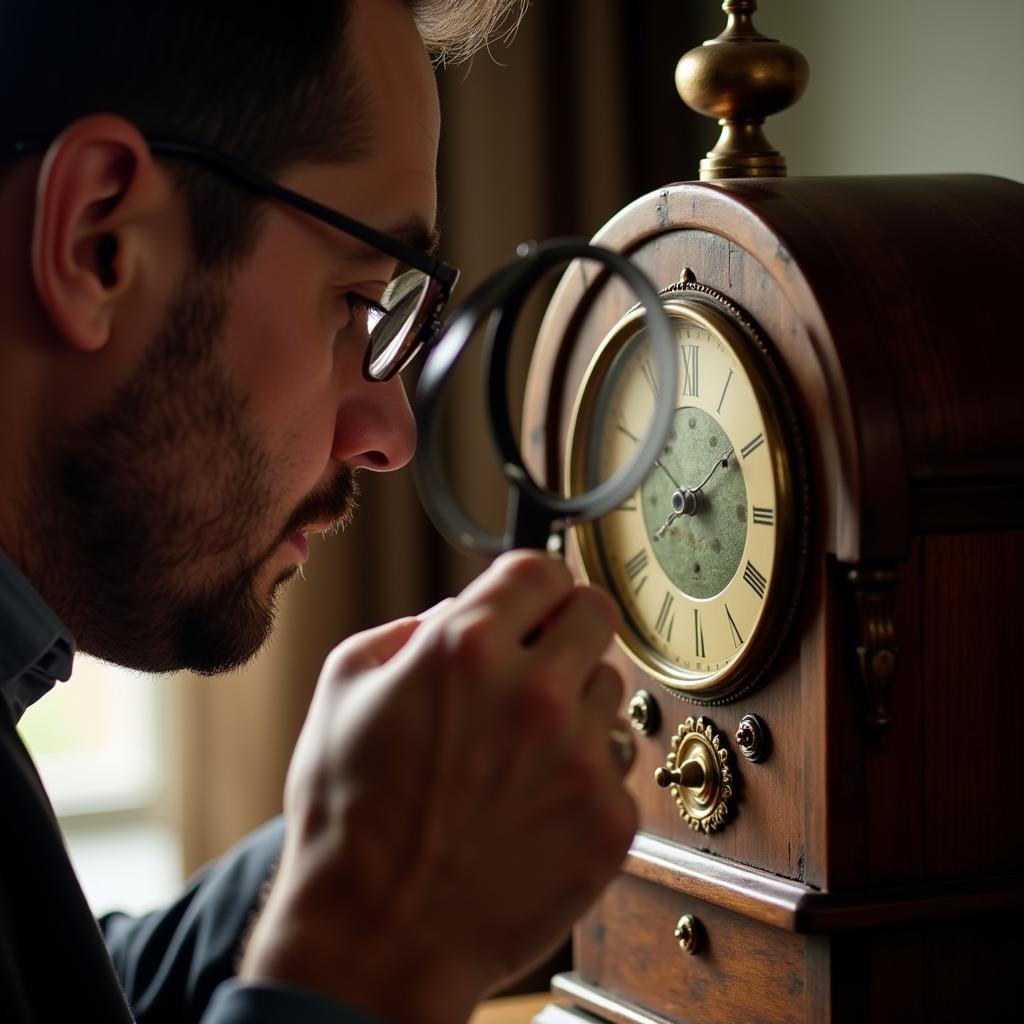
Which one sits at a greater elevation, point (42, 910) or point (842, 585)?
point (842, 585)

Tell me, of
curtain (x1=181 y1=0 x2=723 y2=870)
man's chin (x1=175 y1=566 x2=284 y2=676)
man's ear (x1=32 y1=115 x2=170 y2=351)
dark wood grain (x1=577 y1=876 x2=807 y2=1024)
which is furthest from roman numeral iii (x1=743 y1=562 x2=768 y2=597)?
curtain (x1=181 y1=0 x2=723 y2=870)

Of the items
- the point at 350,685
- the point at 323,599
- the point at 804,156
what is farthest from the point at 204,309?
the point at 323,599

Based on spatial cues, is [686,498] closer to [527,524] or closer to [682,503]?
[682,503]

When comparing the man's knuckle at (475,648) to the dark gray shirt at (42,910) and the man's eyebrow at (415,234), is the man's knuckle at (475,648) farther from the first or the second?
the man's eyebrow at (415,234)

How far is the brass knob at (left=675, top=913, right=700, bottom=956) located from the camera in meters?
1.15

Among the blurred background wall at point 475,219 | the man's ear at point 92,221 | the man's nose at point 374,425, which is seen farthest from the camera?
the blurred background wall at point 475,219

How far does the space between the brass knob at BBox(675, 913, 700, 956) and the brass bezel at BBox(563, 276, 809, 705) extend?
0.18 metres

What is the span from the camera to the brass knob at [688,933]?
115 centimetres

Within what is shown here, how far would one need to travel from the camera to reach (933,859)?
3.35ft

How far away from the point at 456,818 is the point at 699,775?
410 millimetres

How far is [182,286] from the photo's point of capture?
0.97m

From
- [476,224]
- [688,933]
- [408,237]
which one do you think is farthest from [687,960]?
[476,224]

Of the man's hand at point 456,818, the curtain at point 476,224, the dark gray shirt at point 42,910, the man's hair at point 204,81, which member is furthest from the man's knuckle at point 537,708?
the curtain at point 476,224

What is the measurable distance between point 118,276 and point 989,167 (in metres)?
0.91
